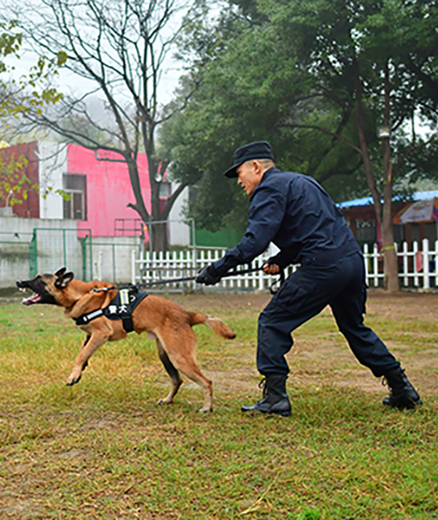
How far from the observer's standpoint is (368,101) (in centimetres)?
1897

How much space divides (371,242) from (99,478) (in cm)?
2109

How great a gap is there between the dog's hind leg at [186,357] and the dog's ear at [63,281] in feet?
3.26

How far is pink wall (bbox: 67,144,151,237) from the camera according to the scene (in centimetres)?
3162

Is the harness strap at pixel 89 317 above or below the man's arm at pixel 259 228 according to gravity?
below

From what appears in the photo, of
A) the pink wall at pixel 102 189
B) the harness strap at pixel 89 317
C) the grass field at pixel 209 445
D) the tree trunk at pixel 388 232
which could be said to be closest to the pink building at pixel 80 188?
the pink wall at pixel 102 189

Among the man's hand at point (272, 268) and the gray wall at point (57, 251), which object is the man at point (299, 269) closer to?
the man's hand at point (272, 268)

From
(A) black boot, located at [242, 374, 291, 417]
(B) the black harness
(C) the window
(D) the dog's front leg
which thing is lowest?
(A) black boot, located at [242, 374, 291, 417]

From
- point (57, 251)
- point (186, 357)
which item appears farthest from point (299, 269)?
point (57, 251)

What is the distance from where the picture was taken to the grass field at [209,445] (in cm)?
260

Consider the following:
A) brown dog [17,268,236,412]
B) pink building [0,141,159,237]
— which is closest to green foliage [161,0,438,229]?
pink building [0,141,159,237]

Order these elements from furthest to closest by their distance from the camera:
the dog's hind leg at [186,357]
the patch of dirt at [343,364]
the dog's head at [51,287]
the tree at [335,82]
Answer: the tree at [335,82], the patch of dirt at [343,364], the dog's head at [51,287], the dog's hind leg at [186,357]

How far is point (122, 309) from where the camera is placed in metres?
4.63

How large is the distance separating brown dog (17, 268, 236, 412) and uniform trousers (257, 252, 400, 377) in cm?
43

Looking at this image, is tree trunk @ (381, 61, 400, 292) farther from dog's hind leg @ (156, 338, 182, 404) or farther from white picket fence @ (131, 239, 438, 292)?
dog's hind leg @ (156, 338, 182, 404)
